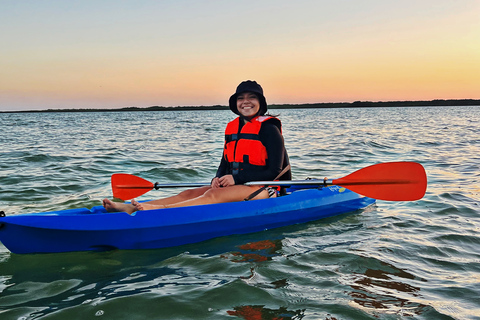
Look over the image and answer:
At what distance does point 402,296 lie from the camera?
2662mm

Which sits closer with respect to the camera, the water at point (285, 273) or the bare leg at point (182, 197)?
the water at point (285, 273)

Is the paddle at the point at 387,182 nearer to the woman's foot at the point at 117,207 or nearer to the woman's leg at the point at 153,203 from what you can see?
the woman's leg at the point at 153,203

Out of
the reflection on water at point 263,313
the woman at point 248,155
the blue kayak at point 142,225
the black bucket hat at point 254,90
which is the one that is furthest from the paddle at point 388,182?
the reflection on water at point 263,313

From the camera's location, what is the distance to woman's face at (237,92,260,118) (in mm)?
4129

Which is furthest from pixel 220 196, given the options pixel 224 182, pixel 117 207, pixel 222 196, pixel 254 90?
pixel 254 90

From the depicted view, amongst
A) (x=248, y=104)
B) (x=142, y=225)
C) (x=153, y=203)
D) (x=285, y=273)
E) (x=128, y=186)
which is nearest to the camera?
(x=285, y=273)

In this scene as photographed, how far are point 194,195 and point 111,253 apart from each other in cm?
100

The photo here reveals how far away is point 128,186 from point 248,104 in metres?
1.76

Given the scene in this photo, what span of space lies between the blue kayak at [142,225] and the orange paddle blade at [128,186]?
3.44 feet

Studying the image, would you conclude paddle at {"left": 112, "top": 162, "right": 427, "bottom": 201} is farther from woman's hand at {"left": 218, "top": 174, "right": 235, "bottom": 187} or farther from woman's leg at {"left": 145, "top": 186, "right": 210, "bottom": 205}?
woman's leg at {"left": 145, "top": 186, "right": 210, "bottom": 205}

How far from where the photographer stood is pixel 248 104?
163 inches

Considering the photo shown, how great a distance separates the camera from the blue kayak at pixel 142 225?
320cm

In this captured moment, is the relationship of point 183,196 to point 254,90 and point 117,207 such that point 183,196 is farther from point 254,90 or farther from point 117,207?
point 254,90

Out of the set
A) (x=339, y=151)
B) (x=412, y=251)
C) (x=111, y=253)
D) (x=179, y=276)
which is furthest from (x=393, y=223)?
(x=339, y=151)
